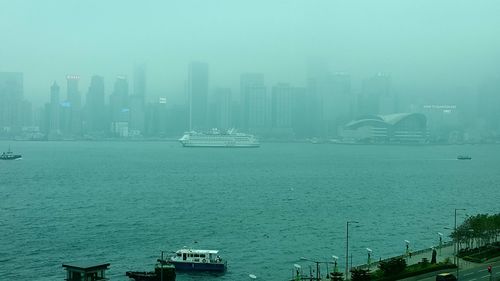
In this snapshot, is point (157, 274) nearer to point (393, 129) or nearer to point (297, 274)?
point (297, 274)

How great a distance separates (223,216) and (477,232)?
1291 cm

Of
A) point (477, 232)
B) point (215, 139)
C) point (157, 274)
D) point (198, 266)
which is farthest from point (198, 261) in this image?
point (215, 139)

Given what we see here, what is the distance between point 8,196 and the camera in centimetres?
3541

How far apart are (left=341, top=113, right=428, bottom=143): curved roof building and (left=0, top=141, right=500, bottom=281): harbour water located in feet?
273

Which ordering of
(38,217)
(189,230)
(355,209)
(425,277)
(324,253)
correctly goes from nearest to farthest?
1. (425,277)
2. (324,253)
3. (189,230)
4. (38,217)
5. (355,209)

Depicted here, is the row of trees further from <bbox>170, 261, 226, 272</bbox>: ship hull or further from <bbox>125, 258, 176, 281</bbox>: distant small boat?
<bbox>125, 258, 176, 281</bbox>: distant small boat

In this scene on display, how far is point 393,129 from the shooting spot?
134500 mm

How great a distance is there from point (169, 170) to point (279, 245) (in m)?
35.3

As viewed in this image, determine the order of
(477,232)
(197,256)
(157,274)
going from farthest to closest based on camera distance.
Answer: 1. (197,256)
2. (477,232)
3. (157,274)

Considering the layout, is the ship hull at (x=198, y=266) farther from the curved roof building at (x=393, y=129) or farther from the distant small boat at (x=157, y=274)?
the curved roof building at (x=393, y=129)

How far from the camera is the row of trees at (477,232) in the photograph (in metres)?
18.6

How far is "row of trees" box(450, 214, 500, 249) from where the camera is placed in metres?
18.6

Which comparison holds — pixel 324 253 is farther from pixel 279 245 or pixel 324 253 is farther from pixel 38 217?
pixel 38 217

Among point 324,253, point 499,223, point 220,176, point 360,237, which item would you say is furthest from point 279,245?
point 220,176
